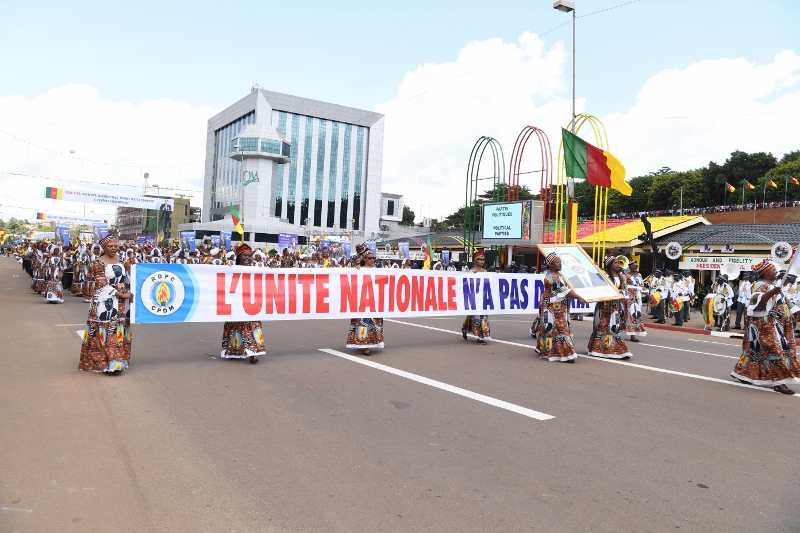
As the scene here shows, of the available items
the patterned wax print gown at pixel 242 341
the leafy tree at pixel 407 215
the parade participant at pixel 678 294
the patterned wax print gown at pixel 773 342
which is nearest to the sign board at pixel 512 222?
the parade participant at pixel 678 294

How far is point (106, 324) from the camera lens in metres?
7.25

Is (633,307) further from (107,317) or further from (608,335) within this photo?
(107,317)

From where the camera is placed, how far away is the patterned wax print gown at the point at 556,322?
30.4 feet

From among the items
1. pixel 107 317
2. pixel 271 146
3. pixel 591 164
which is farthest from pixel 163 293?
pixel 271 146

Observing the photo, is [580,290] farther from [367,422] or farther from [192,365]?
[192,365]

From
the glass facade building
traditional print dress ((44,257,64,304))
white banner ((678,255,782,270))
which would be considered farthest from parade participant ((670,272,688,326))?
the glass facade building

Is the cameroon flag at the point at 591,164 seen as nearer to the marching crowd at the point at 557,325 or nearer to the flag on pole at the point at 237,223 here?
the marching crowd at the point at 557,325

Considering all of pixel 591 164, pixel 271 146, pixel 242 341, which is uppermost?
pixel 271 146

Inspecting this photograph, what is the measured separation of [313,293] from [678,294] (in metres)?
13.2

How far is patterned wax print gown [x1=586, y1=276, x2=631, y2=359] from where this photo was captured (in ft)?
32.1

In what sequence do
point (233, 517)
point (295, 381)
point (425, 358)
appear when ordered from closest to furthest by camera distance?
point (233, 517)
point (295, 381)
point (425, 358)

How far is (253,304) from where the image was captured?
8.67m

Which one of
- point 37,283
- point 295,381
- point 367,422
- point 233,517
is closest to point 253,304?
point 295,381

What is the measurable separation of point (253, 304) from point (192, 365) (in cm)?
122
